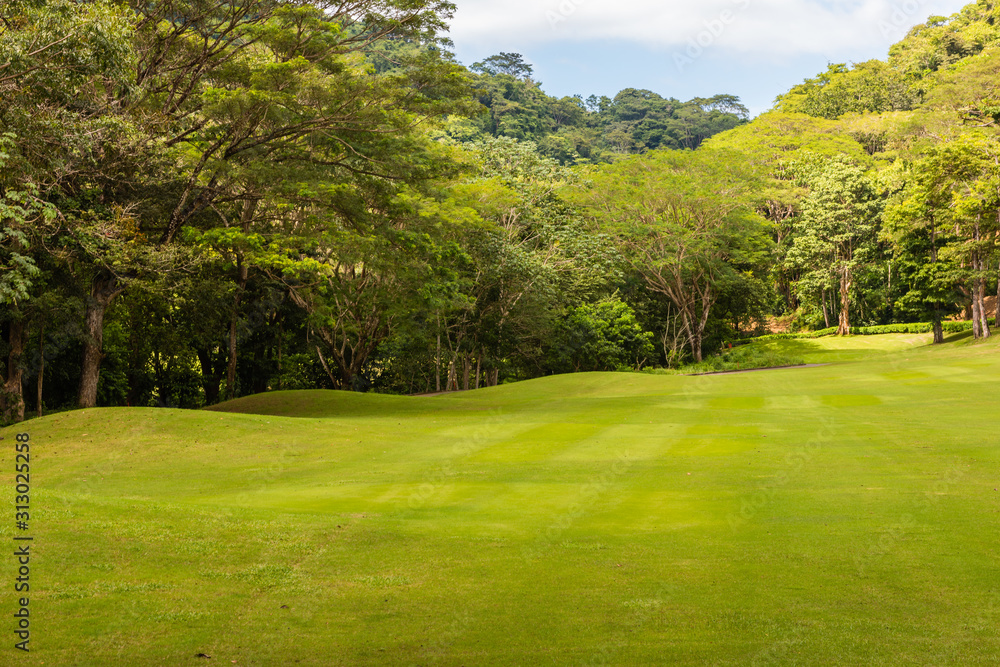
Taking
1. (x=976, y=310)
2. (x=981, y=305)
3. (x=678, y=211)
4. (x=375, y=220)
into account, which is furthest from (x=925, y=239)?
(x=375, y=220)

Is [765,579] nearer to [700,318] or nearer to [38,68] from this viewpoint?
[38,68]

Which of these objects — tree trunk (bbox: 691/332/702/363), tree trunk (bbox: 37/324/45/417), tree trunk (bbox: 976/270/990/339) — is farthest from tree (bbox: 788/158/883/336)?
tree trunk (bbox: 37/324/45/417)

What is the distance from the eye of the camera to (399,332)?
3356cm

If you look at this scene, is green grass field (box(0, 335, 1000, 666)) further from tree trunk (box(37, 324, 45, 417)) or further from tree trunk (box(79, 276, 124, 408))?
tree trunk (box(37, 324, 45, 417))

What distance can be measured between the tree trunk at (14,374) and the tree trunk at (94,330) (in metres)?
3.04

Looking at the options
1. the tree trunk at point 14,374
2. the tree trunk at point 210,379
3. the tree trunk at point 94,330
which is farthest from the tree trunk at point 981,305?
the tree trunk at point 14,374

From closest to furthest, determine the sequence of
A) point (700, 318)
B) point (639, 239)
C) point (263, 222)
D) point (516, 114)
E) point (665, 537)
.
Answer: point (665, 537) < point (263, 222) < point (639, 239) < point (700, 318) < point (516, 114)

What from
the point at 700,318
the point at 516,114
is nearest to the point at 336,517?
the point at 700,318

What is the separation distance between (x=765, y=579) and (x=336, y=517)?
4.71 metres

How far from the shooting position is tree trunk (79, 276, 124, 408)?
21.3 meters

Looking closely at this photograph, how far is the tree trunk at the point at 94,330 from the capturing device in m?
21.3

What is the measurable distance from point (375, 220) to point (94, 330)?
853 centimetres

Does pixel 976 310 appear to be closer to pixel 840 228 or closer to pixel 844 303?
pixel 844 303

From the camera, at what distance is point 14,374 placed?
76.7 ft
